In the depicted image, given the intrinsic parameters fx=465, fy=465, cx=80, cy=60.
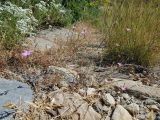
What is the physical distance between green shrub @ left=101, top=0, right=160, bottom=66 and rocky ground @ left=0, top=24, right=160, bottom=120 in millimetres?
206

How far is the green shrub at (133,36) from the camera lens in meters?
Answer: 5.65

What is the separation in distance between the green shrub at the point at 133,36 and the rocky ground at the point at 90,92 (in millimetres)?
206

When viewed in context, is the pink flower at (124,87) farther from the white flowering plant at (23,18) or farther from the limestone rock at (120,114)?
the white flowering plant at (23,18)

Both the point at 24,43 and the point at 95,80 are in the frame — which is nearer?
the point at 95,80

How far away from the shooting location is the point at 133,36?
5.73 metres

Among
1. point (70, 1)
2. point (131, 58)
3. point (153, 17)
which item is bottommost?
point (70, 1)

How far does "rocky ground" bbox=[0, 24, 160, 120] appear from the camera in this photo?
4047mm

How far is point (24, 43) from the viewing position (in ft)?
19.3

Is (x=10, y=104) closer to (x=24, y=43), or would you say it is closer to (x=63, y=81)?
(x=63, y=81)

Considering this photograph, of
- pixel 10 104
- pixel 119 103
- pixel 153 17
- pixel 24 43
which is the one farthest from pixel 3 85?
pixel 153 17

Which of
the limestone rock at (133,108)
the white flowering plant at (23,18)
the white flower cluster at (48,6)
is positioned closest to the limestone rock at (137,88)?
the limestone rock at (133,108)

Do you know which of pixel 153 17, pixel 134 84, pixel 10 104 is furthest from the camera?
pixel 153 17

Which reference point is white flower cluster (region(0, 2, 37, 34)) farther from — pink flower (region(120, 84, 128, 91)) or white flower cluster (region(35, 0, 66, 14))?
pink flower (region(120, 84, 128, 91))

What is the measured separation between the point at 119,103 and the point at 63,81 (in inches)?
23.3
